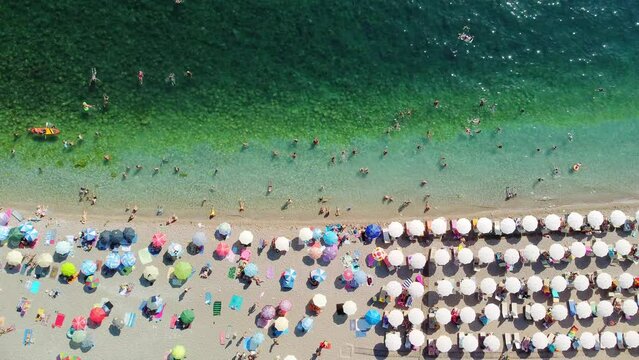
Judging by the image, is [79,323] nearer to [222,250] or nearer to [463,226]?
[222,250]

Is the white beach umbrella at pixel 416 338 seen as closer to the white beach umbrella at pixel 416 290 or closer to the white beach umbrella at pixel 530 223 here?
the white beach umbrella at pixel 416 290

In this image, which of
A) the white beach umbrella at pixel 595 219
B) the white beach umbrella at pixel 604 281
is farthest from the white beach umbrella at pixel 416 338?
the white beach umbrella at pixel 595 219

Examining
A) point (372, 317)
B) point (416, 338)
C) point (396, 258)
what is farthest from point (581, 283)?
point (372, 317)

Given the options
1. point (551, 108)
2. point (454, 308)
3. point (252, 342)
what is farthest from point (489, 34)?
point (252, 342)

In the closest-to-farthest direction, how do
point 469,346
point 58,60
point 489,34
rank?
point 469,346 < point 58,60 < point 489,34

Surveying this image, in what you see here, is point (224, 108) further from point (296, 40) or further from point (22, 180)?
point (22, 180)

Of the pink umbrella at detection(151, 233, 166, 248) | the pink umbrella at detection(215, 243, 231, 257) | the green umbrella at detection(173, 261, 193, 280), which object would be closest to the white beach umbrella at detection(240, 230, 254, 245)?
the pink umbrella at detection(215, 243, 231, 257)
